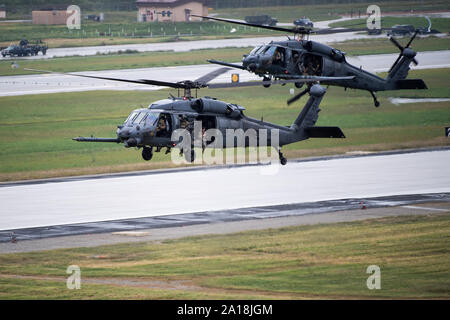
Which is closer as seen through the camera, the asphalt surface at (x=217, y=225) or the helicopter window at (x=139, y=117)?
the helicopter window at (x=139, y=117)

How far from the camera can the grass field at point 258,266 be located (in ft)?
125

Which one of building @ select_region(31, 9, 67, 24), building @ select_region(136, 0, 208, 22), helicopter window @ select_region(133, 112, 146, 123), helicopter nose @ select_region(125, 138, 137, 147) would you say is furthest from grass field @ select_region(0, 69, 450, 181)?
building @ select_region(31, 9, 67, 24)

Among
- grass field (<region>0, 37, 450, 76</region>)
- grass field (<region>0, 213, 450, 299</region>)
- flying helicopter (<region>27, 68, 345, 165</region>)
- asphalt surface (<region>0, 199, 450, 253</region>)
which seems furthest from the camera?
grass field (<region>0, 37, 450, 76</region>)

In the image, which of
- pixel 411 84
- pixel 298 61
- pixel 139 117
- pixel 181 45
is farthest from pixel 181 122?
pixel 181 45

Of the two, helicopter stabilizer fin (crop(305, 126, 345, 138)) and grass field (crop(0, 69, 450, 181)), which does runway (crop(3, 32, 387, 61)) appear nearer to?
grass field (crop(0, 69, 450, 181))

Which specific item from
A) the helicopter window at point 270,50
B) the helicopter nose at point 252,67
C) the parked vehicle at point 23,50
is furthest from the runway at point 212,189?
the parked vehicle at point 23,50

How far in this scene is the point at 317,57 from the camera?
2217 inches

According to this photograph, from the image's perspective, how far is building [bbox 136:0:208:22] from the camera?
166 meters

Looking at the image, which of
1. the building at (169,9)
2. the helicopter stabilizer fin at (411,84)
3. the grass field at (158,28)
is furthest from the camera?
the building at (169,9)

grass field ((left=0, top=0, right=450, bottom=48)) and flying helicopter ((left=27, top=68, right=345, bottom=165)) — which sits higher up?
grass field ((left=0, top=0, right=450, bottom=48))

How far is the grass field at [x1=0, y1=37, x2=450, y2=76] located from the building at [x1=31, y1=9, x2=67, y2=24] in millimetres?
38485

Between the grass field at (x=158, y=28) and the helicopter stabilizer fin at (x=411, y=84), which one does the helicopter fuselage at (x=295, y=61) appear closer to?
the helicopter stabilizer fin at (x=411, y=84)

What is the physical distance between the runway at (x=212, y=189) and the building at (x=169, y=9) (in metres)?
102
